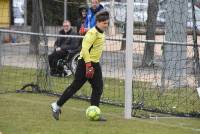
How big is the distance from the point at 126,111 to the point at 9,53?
11.3 meters

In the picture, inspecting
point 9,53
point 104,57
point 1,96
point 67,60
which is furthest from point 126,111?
point 9,53

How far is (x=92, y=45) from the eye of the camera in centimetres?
1040

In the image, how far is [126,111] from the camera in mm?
10719

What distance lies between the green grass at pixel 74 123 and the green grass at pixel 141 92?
2.82 ft

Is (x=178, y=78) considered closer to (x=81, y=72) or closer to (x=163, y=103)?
(x=163, y=103)

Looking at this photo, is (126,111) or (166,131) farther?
(126,111)

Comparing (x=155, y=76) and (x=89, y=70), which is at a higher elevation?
(x=89, y=70)

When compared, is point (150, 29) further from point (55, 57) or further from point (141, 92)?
point (55, 57)

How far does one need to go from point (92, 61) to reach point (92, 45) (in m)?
0.28

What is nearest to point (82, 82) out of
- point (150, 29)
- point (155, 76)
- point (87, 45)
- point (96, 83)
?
point (96, 83)

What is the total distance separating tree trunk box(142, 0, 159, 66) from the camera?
13645 mm

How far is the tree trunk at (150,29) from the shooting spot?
13.6 m

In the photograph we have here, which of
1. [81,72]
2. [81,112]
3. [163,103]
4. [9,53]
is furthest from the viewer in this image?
[9,53]

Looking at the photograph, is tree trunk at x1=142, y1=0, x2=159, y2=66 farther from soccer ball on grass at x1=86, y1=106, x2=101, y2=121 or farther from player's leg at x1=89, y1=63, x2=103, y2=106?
soccer ball on grass at x1=86, y1=106, x2=101, y2=121
